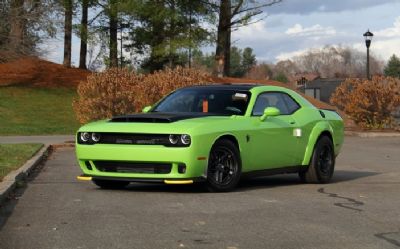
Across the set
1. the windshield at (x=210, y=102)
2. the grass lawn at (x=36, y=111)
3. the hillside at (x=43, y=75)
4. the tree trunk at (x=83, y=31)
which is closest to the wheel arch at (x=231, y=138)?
the windshield at (x=210, y=102)

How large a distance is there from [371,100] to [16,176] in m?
19.7

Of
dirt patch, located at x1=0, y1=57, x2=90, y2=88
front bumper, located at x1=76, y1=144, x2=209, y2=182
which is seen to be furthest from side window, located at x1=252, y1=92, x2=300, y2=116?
dirt patch, located at x1=0, y1=57, x2=90, y2=88

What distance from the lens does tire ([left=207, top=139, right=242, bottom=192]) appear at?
9.27 meters

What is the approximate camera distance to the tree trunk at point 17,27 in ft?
96.0

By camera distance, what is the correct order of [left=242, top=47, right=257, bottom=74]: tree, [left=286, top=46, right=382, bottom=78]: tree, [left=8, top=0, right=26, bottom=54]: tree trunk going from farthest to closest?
[left=286, top=46, right=382, bottom=78]: tree
[left=242, top=47, right=257, bottom=74]: tree
[left=8, top=0, right=26, bottom=54]: tree trunk

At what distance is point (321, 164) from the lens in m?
11.2

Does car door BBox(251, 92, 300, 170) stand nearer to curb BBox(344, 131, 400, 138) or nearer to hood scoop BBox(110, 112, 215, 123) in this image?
hood scoop BBox(110, 112, 215, 123)

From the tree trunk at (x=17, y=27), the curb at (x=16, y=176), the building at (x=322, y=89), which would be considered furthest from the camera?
the building at (x=322, y=89)

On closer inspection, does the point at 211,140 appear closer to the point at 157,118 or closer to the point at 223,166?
the point at 223,166

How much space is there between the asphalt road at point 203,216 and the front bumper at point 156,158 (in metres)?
0.26

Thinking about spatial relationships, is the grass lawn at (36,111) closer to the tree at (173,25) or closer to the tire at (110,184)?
the tree at (173,25)

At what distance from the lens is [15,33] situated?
100 feet

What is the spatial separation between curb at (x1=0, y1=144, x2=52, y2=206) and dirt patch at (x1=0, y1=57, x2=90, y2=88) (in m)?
21.2

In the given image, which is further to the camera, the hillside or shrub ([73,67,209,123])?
the hillside
